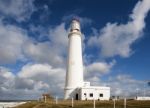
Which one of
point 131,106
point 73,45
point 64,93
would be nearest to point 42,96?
point 64,93

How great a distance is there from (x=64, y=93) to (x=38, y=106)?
1894cm

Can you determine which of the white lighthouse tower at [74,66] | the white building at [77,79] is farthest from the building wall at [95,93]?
the white lighthouse tower at [74,66]

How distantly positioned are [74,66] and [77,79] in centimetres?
308

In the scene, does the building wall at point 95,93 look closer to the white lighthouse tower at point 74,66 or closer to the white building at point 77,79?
the white building at point 77,79

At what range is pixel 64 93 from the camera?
65.5 meters

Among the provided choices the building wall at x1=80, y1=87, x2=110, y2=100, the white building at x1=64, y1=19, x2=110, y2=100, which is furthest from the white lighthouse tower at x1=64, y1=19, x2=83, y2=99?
the building wall at x1=80, y1=87, x2=110, y2=100

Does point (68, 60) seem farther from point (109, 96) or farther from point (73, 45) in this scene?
point (109, 96)

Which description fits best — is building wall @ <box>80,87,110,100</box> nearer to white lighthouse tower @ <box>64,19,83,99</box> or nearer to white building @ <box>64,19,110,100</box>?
white building @ <box>64,19,110,100</box>

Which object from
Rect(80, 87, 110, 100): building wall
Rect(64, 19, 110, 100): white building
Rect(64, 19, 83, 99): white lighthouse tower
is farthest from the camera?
Rect(64, 19, 83, 99): white lighthouse tower

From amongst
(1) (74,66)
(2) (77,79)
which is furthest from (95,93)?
(1) (74,66)

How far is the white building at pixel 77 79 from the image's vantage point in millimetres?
62025

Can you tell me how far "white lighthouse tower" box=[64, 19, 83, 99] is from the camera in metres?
62.8

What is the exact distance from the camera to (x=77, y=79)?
207ft

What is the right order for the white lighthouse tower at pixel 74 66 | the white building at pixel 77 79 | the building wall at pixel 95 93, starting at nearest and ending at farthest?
1. the building wall at pixel 95 93
2. the white building at pixel 77 79
3. the white lighthouse tower at pixel 74 66
